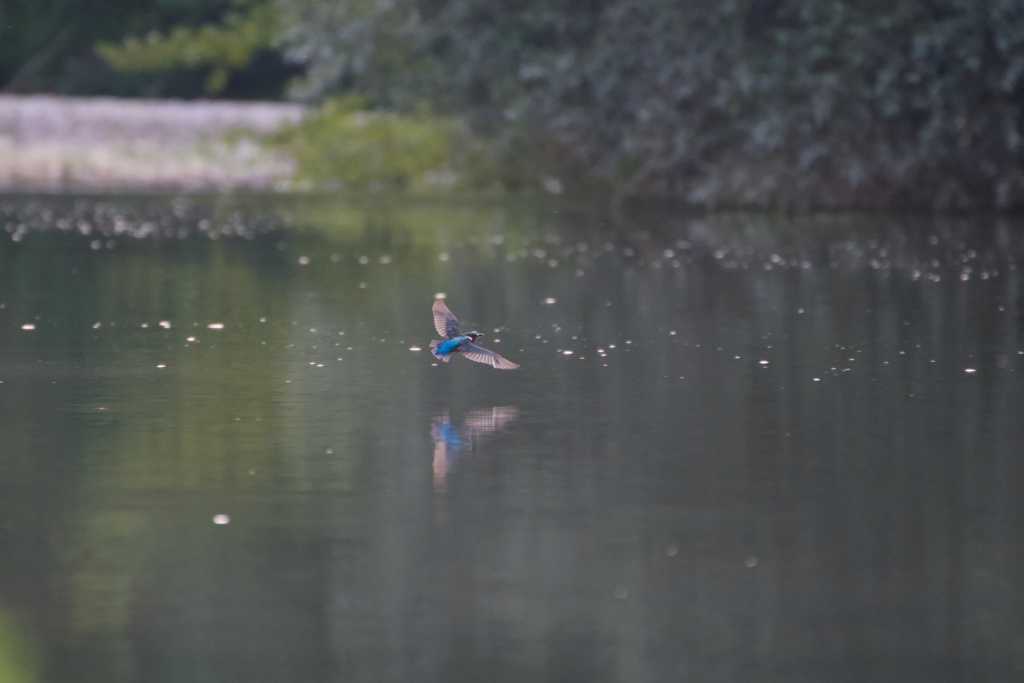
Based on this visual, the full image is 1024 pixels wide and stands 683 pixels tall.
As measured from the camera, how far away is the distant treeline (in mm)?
25281

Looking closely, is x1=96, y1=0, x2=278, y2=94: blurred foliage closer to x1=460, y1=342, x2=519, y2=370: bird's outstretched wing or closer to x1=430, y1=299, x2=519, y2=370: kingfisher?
x1=430, y1=299, x2=519, y2=370: kingfisher

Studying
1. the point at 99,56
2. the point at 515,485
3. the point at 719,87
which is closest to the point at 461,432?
the point at 515,485

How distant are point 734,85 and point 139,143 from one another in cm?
1802

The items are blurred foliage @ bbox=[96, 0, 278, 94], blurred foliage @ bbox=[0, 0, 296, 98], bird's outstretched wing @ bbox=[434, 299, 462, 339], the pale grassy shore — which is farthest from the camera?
blurred foliage @ bbox=[0, 0, 296, 98]

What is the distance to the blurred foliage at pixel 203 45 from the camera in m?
48.6

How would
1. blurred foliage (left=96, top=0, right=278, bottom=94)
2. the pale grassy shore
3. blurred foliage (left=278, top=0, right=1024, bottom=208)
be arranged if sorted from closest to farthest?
blurred foliage (left=278, top=0, right=1024, bottom=208) → the pale grassy shore → blurred foliage (left=96, top=0, right=278, bottom=94)

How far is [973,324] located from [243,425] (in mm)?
6228

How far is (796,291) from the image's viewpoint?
1636 cm

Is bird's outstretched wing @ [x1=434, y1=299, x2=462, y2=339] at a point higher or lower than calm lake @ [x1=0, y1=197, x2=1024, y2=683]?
higher

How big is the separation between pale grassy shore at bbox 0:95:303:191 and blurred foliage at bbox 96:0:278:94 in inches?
236

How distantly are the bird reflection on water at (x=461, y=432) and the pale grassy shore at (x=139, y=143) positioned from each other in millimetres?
29684

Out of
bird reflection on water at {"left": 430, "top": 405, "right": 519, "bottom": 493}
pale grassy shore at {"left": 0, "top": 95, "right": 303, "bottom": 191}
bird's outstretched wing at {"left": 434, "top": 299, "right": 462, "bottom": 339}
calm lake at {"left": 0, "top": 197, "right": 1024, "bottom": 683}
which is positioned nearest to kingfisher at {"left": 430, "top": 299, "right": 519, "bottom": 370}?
bird's outstretched wing at {"left": 434, "top": 299, "right": 462, "bottom": 339}

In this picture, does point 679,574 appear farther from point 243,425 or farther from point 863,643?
point 243,425

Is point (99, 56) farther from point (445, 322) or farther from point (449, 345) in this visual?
point (449, 345)
